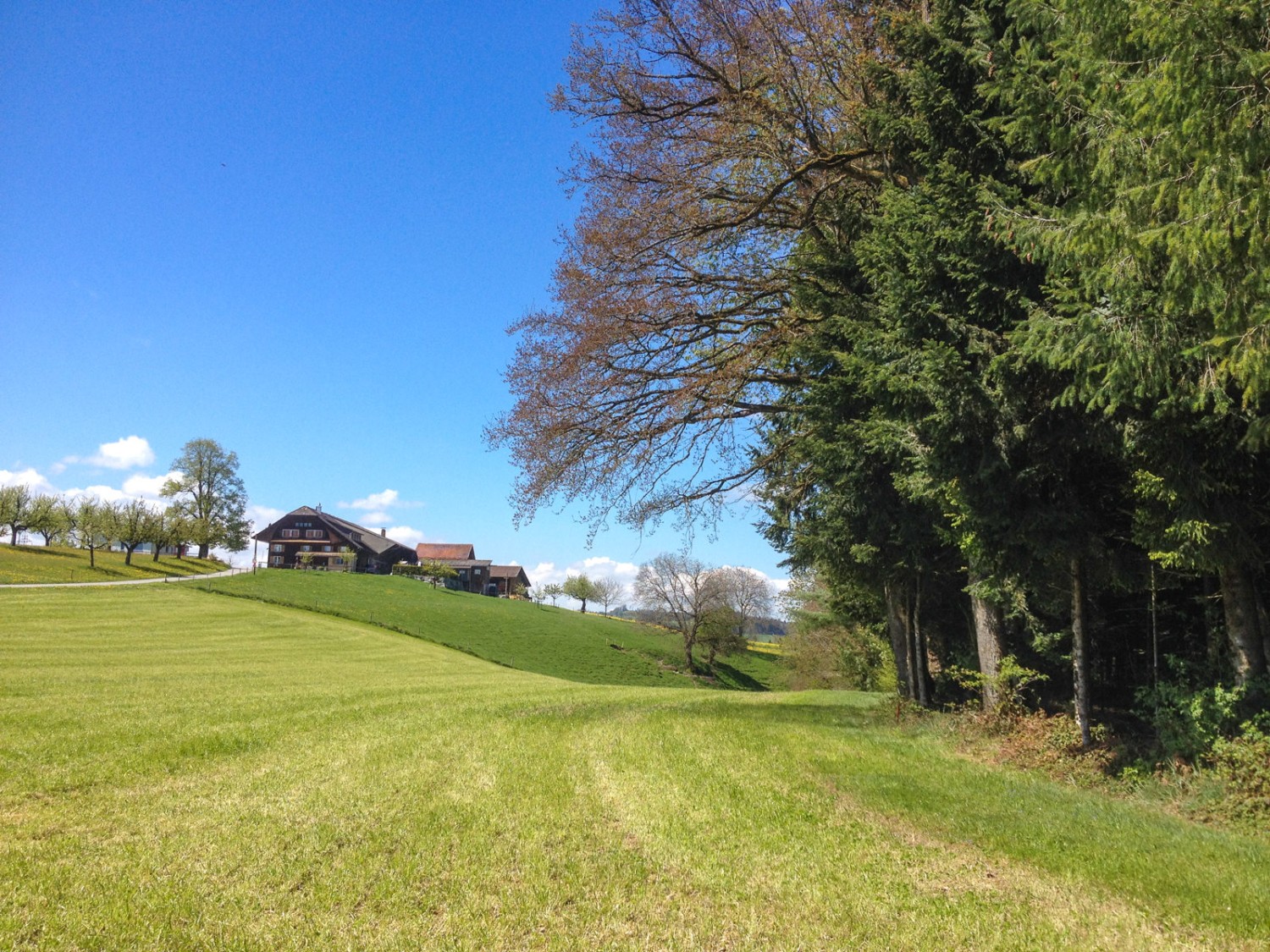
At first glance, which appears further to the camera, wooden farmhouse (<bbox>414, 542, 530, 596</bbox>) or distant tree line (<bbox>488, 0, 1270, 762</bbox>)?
wooden farmhouse (<bbox>414, 542, 530, 596</bbox>)

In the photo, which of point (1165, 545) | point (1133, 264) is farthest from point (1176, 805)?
point (1133, 264)

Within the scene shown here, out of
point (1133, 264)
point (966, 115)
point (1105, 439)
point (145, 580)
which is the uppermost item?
point (966, 115)

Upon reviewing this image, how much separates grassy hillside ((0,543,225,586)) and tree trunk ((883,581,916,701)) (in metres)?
53.5

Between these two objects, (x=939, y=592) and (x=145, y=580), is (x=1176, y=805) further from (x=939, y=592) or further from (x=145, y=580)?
(x=145, y=580)

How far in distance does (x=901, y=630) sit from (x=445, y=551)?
372 ft

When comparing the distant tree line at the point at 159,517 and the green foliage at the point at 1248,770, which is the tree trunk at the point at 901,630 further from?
the distant tree line at the point at 159,517

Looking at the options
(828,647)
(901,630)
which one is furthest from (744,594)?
(901,630)

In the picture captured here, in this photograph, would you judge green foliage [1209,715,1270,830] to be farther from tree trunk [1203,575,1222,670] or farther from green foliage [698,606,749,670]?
green foliage [698,606,749,670]

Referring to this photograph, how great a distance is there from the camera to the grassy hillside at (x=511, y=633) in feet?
163

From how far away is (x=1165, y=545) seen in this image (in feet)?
25.6

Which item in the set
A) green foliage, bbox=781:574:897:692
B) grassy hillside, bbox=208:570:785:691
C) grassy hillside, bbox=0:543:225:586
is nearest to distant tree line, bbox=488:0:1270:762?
green foliage, bbox=781:574:897:692

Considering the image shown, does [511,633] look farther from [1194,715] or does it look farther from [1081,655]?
[1194,715]

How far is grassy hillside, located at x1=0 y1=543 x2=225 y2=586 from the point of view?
51059 mm

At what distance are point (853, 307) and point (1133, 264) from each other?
658 cm
